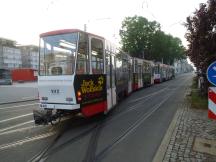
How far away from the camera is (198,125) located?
9336 mm

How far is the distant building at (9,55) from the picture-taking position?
316ft

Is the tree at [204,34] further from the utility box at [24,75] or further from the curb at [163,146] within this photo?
the utility box at [24,75]

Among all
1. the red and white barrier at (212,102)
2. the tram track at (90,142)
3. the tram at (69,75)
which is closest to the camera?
the red and white barrier at (212,102)

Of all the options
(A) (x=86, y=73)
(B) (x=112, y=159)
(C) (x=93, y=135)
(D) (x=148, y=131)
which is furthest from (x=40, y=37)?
(B) (x=112, y=159)

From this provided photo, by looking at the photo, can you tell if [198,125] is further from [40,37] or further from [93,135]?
[40,37]

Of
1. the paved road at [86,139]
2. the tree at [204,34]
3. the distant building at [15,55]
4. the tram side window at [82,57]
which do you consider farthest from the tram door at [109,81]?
the distant building at [15,55]

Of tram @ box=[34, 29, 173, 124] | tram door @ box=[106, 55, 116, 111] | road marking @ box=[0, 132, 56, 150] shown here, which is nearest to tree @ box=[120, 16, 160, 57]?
tram door @ box=[106, 55, 116, 111]

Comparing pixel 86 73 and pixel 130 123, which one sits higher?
pixel 86 73

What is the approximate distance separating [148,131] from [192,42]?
706 cm

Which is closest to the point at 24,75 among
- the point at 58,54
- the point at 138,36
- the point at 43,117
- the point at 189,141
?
the point at 138,36

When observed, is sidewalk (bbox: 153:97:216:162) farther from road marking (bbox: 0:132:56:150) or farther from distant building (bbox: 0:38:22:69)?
distant building (bbox: 0:38:22:69)

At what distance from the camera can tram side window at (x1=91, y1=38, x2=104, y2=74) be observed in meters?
10.2

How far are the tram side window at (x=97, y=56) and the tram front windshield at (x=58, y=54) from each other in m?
0.96

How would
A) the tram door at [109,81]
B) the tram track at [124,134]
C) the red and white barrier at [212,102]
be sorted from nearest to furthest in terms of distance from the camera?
1. the red and white barrier at [212,102]
2. the tram track at [124,134]
3. the tram door at [109,81]
